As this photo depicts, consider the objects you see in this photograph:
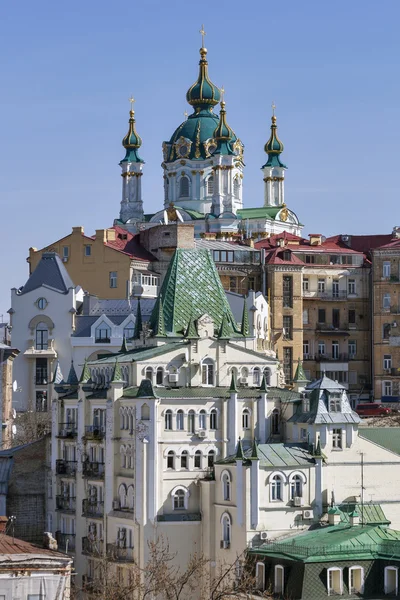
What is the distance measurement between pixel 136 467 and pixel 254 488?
6316 millimetres

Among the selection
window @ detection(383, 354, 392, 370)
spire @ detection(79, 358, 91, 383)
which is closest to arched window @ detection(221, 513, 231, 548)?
spire @ detection(79, 358, 91, 383)

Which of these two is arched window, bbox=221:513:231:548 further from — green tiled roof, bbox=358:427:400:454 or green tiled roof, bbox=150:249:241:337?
green tiled roof, bbox=150:249:241:337

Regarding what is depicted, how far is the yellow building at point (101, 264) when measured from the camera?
13012 cm

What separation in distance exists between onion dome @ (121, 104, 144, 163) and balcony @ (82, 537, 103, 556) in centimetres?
9487

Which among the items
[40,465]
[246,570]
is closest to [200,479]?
[246,570]

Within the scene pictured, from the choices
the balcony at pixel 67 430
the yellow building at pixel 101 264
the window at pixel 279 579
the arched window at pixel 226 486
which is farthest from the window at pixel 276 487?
the yellow building at pixel 101 264

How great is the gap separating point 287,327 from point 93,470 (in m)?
50.9

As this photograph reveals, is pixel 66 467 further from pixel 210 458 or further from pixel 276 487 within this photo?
pixel 276 487

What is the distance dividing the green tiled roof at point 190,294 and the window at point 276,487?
11578 millimetres

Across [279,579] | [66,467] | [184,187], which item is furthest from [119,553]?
[184,187]

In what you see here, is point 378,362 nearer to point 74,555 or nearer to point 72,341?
point 72,341

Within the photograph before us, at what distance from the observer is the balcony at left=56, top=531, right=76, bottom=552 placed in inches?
3342

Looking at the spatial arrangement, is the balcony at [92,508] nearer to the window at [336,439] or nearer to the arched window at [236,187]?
the window at [336,439]

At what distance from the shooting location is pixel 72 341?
11888 cm
